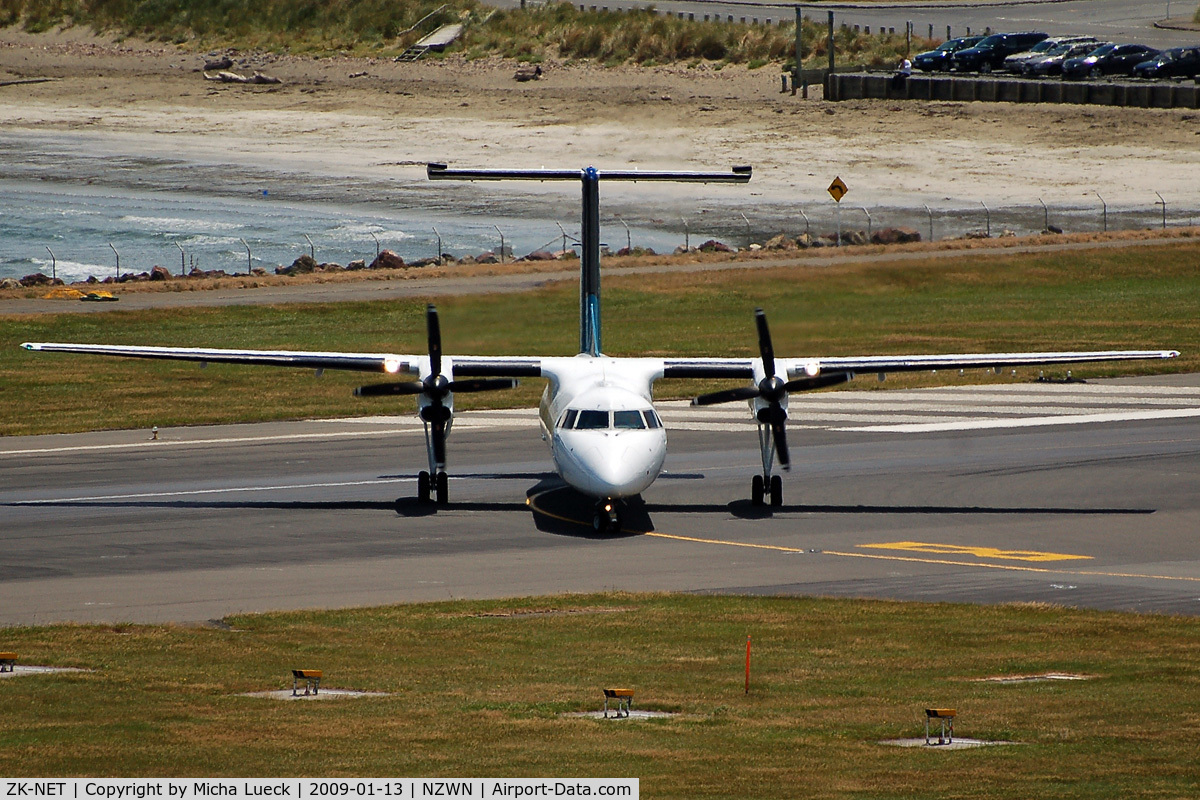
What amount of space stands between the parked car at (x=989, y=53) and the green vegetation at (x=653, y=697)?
87058mm

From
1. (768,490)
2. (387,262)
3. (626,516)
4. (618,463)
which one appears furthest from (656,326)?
(618,463)

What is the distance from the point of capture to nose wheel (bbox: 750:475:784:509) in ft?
110

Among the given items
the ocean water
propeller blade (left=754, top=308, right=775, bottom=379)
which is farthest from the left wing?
the ocean water

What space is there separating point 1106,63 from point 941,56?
1058 centimetres

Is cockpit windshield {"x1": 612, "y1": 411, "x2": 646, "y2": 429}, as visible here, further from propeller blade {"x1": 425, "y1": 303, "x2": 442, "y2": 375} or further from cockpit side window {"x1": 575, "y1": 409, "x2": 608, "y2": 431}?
propeller blade {"x1": 425, "y1": 303, "x2": 442, "y2": 375}

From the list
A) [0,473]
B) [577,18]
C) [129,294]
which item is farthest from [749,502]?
[577,18]

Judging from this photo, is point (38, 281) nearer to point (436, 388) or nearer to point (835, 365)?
point (436, 388)

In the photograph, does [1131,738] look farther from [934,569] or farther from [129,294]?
[129,294]

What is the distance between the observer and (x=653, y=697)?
19.0 meters

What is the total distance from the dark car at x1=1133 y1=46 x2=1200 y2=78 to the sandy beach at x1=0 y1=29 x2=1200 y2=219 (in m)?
6.09

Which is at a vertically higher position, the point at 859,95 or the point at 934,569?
the point at 859,95

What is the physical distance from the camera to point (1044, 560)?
2870 centimetres

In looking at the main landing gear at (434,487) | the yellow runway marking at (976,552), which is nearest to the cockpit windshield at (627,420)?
the main landing gear at (434,487)

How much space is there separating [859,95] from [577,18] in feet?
99.0
